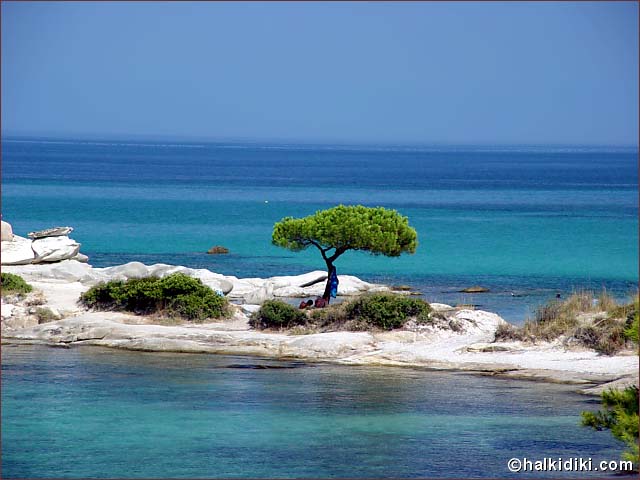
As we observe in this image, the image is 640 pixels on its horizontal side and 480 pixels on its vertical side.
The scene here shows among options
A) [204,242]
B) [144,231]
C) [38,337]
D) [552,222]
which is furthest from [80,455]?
[552,222]

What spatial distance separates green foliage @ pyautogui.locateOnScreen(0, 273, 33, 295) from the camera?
3659 centimetres

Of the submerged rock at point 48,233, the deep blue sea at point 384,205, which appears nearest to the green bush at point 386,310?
the deep blue sea at point 384,205

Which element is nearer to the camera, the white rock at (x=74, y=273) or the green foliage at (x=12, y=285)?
the green foliage at (x=12, y=285)

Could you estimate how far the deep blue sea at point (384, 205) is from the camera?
53781mm

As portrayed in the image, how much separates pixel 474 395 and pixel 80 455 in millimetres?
9633

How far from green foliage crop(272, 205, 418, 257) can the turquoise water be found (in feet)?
21.6

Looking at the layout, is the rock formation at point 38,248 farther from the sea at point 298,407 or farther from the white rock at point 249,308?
the white rock at point 249,308

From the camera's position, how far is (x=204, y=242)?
66.4m

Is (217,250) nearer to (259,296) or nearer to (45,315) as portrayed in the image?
(259,296)

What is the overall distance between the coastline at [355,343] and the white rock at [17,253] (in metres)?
8.82

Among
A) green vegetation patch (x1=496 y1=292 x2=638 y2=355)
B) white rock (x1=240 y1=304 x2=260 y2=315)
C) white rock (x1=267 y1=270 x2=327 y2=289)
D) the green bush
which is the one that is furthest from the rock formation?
green vegetation patch (x1=496 y1=292 x2=638 y2=355)

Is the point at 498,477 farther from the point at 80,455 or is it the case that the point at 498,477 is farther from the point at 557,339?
the point at 557,339

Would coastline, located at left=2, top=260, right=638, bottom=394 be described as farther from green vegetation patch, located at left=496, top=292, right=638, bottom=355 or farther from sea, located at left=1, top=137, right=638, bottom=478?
sea, located at left=1, top=137, right=638, bottom=478

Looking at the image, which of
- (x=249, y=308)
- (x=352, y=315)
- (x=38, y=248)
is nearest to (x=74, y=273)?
(x=38, y=248)
